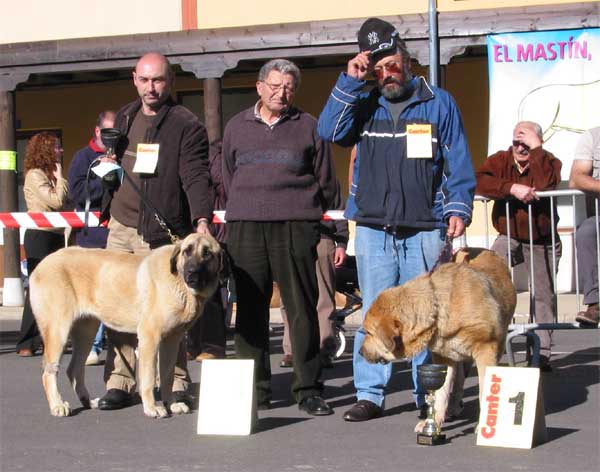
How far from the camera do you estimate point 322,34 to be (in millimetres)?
15820

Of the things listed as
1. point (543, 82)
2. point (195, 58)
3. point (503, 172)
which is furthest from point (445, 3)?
point (503, 172)

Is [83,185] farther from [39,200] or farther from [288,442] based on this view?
[288,442]

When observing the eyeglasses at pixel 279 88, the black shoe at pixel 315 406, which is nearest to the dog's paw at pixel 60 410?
the black shoe at pixel 315 406

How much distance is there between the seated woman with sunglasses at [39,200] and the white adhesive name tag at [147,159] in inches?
134

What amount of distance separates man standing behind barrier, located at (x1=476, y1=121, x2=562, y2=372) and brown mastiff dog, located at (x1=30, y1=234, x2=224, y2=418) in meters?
2.93

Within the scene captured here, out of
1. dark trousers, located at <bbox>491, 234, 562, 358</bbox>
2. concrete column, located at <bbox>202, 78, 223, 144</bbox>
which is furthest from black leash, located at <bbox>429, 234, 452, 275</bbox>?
concrete column, located at <bbox>202, 78, 223, 144</bbox>

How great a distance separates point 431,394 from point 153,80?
2.69 meters

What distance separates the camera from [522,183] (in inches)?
350

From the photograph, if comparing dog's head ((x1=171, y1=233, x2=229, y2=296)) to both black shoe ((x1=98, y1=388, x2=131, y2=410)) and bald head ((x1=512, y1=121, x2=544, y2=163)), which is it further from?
bald head ((x1=512, y1=121, x2=544, y2=163))

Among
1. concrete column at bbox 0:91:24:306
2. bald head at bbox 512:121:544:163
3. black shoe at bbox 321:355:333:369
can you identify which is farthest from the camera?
concrete column at bbox 0:91:24:306

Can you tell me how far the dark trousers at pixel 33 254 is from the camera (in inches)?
406

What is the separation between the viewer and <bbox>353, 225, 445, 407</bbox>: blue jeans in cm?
666

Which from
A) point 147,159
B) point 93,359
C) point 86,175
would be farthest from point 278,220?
point 93,359

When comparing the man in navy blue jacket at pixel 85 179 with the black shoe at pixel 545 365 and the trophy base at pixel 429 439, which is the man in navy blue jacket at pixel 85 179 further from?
the trophy base at pixel 429 439
